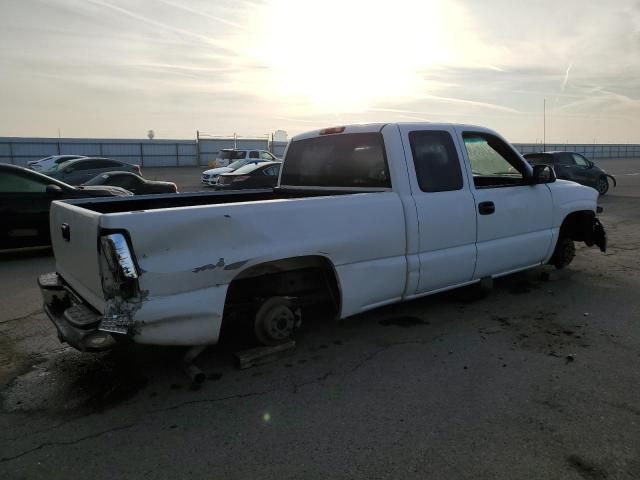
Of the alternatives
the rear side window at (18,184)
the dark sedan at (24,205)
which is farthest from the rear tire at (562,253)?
the rear side window at (18,184)

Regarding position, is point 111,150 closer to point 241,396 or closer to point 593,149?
point 241,396

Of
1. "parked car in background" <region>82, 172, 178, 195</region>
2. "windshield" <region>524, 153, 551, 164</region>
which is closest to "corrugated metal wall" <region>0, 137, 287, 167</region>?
"parked car in background" <region>82, 172, 178, 195</region>

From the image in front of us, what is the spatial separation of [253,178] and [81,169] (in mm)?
6827

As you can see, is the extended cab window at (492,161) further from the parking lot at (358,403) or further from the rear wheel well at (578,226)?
the parking lot at (358,403)

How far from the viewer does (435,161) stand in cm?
456

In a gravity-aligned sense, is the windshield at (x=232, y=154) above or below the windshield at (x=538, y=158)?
above

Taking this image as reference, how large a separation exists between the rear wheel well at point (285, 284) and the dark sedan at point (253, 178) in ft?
42.4

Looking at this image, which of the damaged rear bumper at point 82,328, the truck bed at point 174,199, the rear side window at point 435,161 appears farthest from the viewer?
the rear side window at point 435,161

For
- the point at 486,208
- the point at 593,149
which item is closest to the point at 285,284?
the point at 486,208

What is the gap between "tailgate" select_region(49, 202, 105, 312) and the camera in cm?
311

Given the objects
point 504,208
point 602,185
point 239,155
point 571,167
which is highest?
point 239,155

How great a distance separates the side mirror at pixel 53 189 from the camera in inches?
326

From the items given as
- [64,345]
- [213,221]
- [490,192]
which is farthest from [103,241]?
[490,192]

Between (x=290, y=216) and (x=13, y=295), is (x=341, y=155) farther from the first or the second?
(x=13, y=295)
